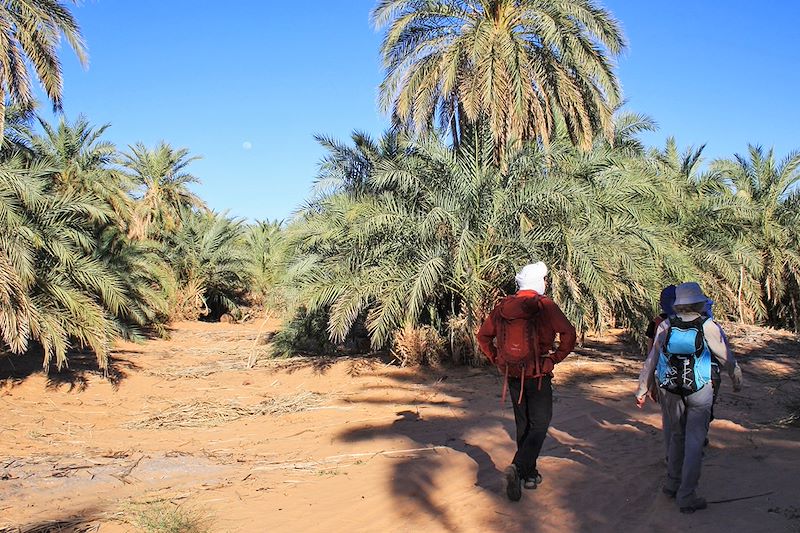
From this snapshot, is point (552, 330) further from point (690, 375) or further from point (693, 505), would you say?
point (693, 505)

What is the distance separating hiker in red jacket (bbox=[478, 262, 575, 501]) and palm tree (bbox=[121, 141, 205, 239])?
22.9m

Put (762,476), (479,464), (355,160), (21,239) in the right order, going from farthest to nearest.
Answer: (355,160) < (21,239) < (479,464) < (762,476)

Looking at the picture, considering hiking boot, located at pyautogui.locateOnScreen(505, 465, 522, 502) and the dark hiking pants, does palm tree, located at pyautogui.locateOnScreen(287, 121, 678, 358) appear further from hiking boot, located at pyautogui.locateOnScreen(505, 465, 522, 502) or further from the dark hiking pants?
hiking boot, located at pyautogui.locateOnScreen(505, 465, 522, 502)

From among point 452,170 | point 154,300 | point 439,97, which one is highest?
point 439,97

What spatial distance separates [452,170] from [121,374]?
7.21 m

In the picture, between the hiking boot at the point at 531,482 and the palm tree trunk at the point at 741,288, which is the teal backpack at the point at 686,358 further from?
the palm tree trunk at the point at 741,288

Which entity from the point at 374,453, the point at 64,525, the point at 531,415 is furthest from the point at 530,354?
the point at 64,525

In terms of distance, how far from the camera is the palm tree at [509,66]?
473 inches

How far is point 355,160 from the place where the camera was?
43.8 feet

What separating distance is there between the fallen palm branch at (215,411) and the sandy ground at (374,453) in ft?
0.16

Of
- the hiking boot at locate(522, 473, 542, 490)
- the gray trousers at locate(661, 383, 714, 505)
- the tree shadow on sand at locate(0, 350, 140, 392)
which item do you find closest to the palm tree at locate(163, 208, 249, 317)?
the tree shadow on sand at locate(0, 350, 140, 392)

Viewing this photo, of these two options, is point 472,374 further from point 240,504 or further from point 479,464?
point 240,504

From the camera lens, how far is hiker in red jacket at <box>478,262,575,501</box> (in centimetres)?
483

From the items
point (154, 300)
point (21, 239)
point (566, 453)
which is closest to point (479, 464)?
point (566, 453)
